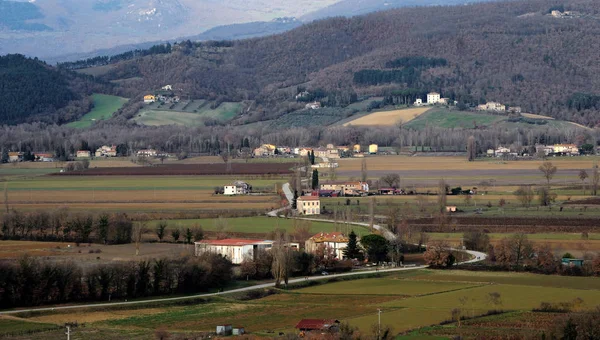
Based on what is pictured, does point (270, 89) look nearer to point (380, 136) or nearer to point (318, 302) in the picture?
point (380, 136)

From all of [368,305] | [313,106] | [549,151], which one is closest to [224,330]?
[368,305]

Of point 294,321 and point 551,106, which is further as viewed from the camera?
point 551,106

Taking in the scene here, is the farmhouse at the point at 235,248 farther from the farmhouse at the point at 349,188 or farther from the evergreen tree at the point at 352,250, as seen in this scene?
the farmhouse at the point at 349,188

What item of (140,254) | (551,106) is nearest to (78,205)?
(140,254)

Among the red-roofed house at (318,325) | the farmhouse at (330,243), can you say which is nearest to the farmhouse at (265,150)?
the farmhouse at (330,243)

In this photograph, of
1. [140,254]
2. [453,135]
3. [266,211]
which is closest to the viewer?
[140,254]

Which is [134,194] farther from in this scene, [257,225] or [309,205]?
[257,225]

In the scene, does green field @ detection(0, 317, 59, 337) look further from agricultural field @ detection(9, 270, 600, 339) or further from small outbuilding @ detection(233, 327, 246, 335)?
small outbuilding @ detection(233, 327, 246, 335)

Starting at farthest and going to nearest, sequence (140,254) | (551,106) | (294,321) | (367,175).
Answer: (551,106) → (367,175) → (140,254) → (294,321)
